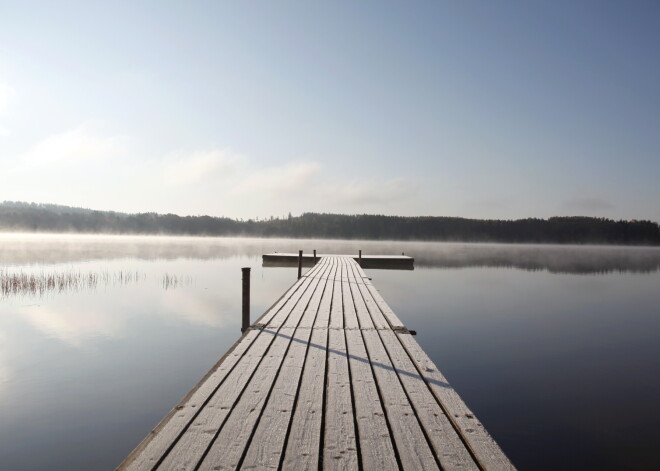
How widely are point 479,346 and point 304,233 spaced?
99.9 metres

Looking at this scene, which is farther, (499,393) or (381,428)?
(499,393)

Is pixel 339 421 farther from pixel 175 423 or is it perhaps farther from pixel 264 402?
pixel 175 423

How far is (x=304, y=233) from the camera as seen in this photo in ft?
359

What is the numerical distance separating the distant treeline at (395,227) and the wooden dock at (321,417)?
98.1 m

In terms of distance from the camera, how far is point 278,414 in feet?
9.07

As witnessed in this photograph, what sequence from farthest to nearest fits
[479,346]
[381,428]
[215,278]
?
1. [215,278]
2. [479,346]
3. [381,428]

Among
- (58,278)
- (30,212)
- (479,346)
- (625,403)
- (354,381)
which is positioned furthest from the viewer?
(30,212)

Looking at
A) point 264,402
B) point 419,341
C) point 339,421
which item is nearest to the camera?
point 339,421

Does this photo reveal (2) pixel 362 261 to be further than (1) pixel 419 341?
Yes

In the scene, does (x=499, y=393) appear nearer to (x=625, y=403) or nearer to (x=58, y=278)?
(x=625, y=403)

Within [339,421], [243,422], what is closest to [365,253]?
[339,421]

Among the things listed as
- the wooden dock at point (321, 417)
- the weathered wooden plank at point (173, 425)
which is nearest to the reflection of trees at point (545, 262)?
the wooden dock at point (321, 417)

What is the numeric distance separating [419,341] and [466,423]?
7766 mm

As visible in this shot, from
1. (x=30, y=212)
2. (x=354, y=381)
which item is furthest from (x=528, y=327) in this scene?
(x=30, y=212)
